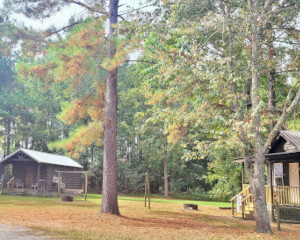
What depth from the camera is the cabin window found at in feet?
60.9

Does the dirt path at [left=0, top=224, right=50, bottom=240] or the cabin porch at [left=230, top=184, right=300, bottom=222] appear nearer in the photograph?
the dirt path at [left=0, top=224, right=50, bottom=240]

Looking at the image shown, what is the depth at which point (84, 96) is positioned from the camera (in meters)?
16.6

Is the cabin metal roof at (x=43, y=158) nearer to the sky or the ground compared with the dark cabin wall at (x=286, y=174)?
nearer to the sky

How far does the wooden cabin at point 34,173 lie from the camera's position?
29.6 m

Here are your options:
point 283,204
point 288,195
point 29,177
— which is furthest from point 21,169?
point 288,195

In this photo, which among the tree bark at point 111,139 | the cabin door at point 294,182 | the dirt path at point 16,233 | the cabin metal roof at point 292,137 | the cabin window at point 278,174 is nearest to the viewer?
the dirt path at point 16,233

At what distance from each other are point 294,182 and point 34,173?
24.0 meters

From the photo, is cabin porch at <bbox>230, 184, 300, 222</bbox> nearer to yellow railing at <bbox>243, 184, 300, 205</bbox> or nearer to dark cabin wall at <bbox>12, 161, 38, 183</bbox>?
yellow railing at <bbox>243, 184, 300, 205</bbox>

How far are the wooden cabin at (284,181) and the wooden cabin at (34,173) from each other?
18.4 metres

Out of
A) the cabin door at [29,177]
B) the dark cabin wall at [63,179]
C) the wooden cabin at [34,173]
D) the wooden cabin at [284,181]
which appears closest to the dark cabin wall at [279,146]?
the wooden cabin at [284,181]

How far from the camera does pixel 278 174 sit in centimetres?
1883

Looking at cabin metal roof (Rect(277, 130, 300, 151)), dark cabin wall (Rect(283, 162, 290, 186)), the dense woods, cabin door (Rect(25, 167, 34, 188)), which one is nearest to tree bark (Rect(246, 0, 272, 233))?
the dense woods

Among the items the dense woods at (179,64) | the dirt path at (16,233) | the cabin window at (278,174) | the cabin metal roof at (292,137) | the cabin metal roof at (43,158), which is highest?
the dense woods at (179,64)

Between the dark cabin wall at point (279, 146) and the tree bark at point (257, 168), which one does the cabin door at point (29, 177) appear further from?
the tree bark at point (257, 168)
